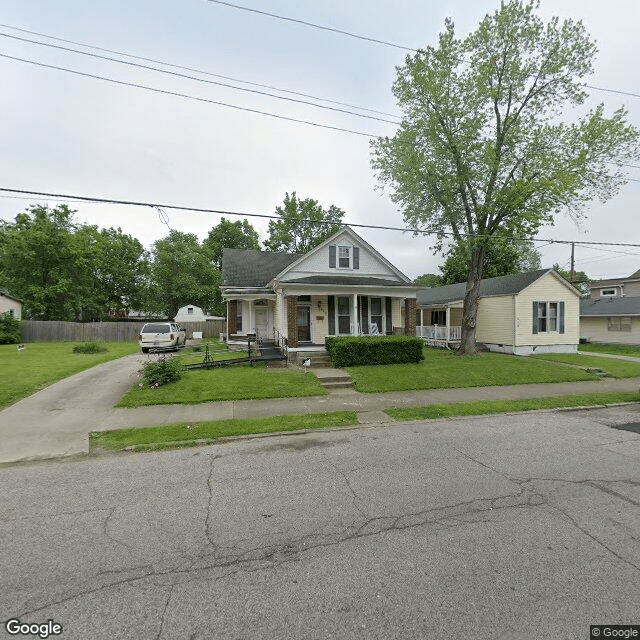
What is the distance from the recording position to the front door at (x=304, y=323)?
18.2 m

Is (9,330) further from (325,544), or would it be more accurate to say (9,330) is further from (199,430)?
(325,544)

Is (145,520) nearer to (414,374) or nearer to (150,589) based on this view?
(150,589)

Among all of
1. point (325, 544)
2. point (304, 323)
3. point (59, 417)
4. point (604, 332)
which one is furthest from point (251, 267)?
point (604, 332)

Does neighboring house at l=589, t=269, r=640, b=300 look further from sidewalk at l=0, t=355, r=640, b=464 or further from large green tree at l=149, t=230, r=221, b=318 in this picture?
large green tree at l=149, t=230, r=221, b=318

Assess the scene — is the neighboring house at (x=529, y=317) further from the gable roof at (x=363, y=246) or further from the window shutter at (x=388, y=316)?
the gable roof at (x=363, y=246)

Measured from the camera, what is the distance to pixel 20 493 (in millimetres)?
4508

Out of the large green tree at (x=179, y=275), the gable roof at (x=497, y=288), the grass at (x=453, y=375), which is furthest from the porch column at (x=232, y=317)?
the large green tree at (x=179, y=275)

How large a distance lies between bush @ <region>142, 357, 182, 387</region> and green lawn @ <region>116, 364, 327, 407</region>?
20 centimetres

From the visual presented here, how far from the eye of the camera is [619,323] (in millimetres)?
27359

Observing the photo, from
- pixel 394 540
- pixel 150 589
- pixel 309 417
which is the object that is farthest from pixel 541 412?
pixel 150 589

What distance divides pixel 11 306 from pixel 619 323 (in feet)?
165

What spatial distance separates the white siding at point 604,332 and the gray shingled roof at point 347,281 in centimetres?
2084

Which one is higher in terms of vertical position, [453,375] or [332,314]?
[332,314]

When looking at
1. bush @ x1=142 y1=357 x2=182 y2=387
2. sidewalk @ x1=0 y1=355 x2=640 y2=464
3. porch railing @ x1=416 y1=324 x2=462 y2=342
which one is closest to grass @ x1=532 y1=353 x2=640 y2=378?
sidewalk @ x1=0 y1=355 x2=640 y2=464
